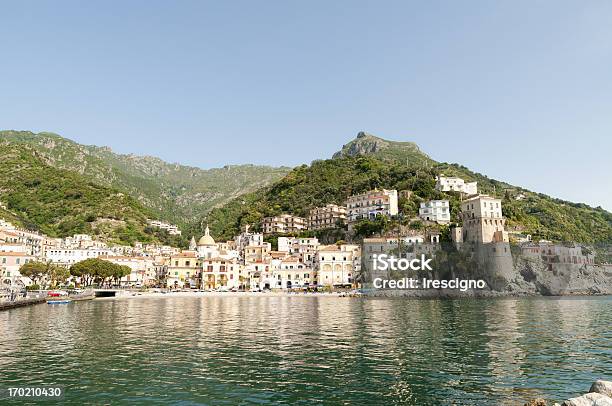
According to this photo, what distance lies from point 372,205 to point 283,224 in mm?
25427

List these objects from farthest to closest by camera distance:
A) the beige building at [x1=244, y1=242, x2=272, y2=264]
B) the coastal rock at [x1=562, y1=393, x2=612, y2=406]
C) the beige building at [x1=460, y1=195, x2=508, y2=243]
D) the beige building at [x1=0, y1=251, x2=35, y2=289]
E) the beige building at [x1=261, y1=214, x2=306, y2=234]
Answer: the beige building at [x1=261, y1=214, x2=306, y2=234] → the beige building at [x1=244, y1=242, x2=272, y2=264] → the beige building at [x1=460, y1=195, x2=508, y2=243] → the beige building at [x1=0, y1=251, x2=35, y2=289] → the coastal rock at [x1=562, y1=393, x2=612, y2=406]

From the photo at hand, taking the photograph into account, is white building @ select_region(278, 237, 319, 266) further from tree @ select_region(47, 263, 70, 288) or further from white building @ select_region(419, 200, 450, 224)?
tree @ select_region(47, 263, 70, 288)

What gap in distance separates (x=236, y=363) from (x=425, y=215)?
8902cm

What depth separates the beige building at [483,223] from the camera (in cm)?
9275

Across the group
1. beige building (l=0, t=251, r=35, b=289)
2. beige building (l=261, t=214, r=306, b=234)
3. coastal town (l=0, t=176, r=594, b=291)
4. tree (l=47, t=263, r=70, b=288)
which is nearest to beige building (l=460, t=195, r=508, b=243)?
coastal town (l=0, t=176, r=594, b=291)

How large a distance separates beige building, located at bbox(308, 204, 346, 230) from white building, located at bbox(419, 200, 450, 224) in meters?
22.0

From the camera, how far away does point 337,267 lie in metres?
99.3

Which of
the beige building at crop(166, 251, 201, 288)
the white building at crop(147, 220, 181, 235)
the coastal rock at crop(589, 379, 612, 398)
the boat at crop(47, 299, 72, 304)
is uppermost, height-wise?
the white building at crop(147, 220, 181, 235)

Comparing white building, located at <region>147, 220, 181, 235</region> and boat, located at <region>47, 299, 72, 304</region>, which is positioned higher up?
white building, located at <region>147, 220, 181, 235</region>

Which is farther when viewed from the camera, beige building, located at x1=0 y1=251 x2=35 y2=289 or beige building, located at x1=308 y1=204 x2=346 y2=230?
beige building, located at x1=308 y1=204 x2=346 y2=230

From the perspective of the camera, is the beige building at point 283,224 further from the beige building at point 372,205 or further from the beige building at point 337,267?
the beige building at point 337,267

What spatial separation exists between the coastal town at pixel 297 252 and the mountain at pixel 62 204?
2015 cm

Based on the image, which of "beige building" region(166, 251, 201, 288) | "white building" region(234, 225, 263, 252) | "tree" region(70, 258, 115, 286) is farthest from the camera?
"white building" region(234, 225, 263, 252)

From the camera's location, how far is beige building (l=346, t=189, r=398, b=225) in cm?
11277
